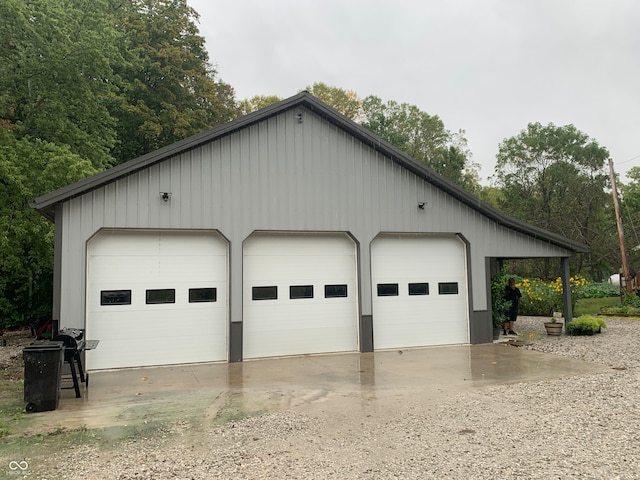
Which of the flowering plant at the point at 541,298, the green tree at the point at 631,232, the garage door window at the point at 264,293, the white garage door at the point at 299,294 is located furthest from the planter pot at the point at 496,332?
the green tree at the point at 631,232

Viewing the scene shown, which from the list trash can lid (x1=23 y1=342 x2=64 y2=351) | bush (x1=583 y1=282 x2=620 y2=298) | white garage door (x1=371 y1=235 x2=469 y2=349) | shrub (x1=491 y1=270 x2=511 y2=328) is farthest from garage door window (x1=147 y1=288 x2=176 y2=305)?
bush (x1=583 y1=282 x2=620 y2=298)

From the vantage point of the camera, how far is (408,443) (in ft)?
15.7

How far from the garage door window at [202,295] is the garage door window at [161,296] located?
38 centimetres

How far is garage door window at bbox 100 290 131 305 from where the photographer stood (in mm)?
9555

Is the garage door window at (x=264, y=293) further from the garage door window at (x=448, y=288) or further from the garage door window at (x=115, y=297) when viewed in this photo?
the garage door window at (x=448, y=288)

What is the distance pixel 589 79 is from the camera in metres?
23.4

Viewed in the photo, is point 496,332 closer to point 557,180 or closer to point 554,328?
point 554,328

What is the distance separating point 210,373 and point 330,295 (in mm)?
3534

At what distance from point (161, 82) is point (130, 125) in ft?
10.3

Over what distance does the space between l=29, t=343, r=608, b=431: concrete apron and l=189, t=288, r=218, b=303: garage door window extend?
140 centimetres

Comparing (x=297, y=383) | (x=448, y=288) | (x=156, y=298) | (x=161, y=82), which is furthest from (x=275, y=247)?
(x=161, y=82)

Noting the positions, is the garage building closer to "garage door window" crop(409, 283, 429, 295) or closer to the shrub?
"garage door window" crop(409, 283, 429, 295)

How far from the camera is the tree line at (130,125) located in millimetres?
13570

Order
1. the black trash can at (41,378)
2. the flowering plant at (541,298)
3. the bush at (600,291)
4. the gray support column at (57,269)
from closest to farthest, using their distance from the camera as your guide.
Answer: the black trash can at (41,378)
the gray support column at (57,269)
the flowering plant at (541,298)
the bush at (600,291)
